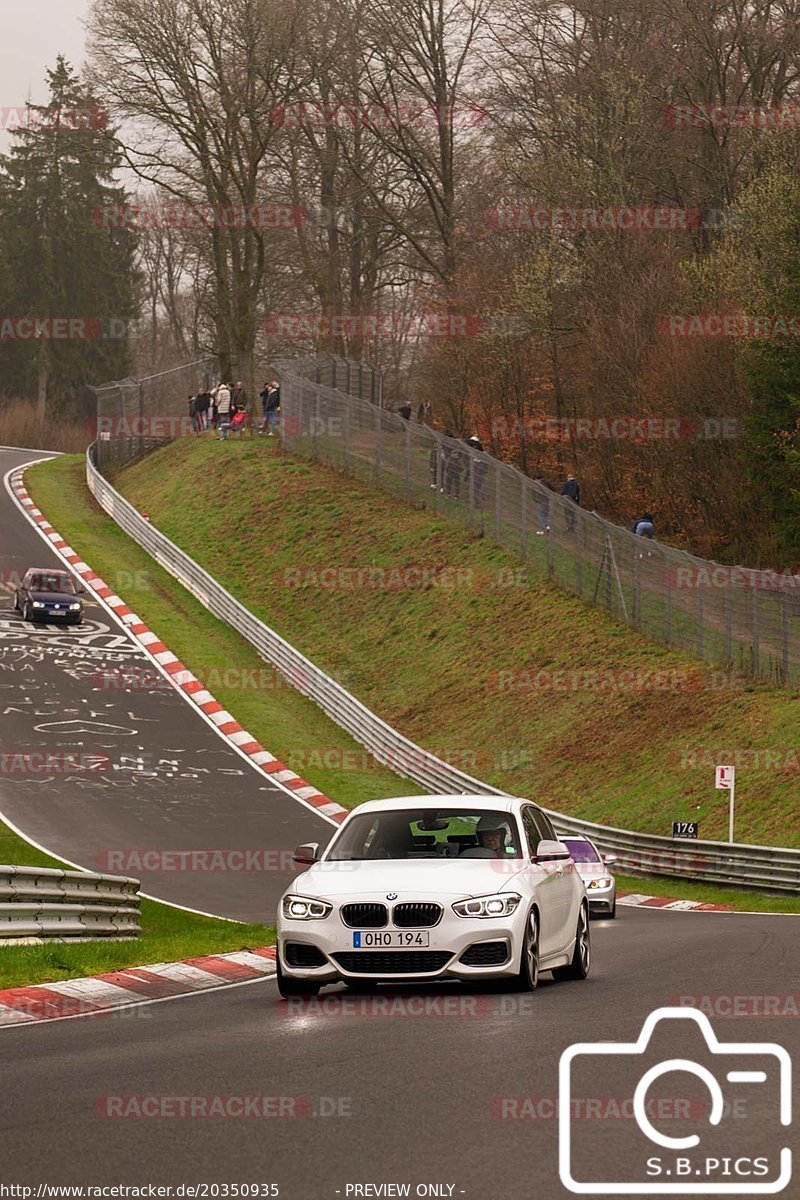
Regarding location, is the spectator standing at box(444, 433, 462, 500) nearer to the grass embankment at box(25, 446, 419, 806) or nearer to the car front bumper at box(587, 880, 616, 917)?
the grass embankment at box(25, 446, 419, 806)

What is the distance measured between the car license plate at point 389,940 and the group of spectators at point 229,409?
47.3 m

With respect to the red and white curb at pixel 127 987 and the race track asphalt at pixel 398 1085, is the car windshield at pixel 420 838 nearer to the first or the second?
the race track asphalt at pixel 398 1085

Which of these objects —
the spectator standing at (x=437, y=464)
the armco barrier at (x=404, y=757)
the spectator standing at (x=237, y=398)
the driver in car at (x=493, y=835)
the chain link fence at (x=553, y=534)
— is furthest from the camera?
the spectator standing at (x=237, y=398)

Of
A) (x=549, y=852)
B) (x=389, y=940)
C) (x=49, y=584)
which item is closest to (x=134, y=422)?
(x=49, y=584)

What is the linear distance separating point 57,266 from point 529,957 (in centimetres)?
9160

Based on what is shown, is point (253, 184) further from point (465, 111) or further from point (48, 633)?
point (48, 633)

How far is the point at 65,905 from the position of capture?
16031 millimetres

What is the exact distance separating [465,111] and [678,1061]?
5584 cm

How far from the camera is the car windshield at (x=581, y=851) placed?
77.0 ft

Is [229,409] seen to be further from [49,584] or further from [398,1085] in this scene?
[398,1085]

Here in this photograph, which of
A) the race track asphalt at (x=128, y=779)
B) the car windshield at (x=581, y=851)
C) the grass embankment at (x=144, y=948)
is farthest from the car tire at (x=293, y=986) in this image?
the car windshield at (x=581, y=851)

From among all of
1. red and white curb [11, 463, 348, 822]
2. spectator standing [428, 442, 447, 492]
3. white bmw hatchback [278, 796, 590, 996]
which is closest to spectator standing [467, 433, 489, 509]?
spectator standing [428, 442, 447, 492]

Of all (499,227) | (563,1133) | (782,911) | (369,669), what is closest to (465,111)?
(499,227)

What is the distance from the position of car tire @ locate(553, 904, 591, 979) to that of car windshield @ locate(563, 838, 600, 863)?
9.20 metres
